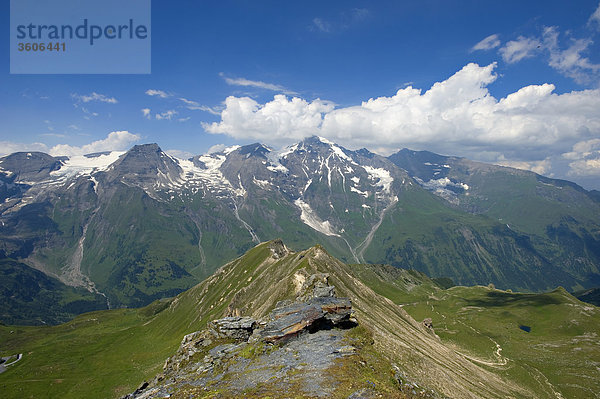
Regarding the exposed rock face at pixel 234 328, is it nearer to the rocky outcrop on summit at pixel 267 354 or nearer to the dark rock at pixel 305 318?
the rocky outcrop on summit at pixel 267 354

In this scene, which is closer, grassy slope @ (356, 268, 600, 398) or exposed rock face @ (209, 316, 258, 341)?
exposed rock face @ (209, 316, 258, 341)

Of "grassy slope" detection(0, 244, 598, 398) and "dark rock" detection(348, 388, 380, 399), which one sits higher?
"dark rock" detection(348, 388, 380, 399)

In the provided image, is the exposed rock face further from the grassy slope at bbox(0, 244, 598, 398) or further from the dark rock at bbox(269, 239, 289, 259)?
the dark rock at bbox(269, 239, 289, 259)

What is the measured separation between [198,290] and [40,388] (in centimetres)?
8913

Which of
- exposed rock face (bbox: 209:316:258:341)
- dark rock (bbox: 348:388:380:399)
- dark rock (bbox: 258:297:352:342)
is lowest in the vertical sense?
exposed rock face (bbox: 209:316:258:341)

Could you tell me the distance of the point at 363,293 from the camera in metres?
105

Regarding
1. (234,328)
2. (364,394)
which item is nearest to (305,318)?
(234,328)

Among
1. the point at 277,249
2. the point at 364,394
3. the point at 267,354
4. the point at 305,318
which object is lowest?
the point at 277,249

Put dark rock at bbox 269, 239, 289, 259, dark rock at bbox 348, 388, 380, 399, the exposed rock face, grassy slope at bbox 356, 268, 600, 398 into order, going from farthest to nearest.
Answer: dark rock at bbox 269, 239, 289, 259
grassy slope at bbox 356, 268, 600, 398
the exposed rock face
dark rock at bbox 348, 388, 380, 399

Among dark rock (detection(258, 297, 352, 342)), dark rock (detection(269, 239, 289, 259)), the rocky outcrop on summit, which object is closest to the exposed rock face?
the rocky outcrop on summit

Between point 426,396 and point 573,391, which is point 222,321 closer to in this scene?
point 426,396

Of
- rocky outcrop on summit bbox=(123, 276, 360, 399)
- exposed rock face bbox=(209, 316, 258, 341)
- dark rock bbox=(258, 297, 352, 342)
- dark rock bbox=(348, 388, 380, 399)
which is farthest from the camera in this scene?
exposed rock face bbox=(209, 316, 258, 341)

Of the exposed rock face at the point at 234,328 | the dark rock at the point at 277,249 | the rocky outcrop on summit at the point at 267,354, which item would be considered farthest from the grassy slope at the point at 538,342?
the exposed rock face at the point at 234,328

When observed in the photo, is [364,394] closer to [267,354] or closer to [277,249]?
[267,354]
